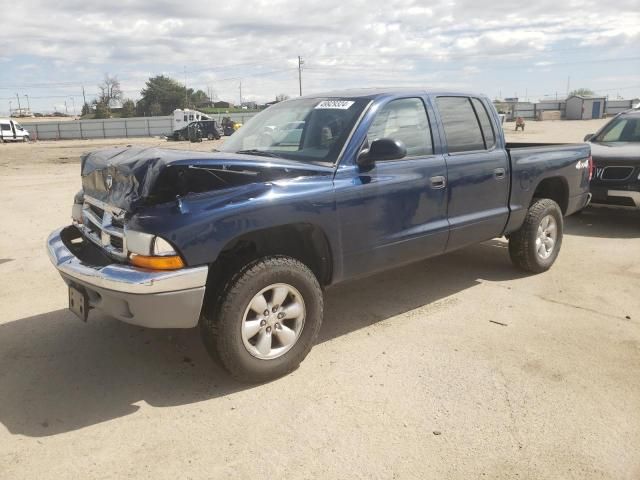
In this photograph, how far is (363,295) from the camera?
16.6 ft

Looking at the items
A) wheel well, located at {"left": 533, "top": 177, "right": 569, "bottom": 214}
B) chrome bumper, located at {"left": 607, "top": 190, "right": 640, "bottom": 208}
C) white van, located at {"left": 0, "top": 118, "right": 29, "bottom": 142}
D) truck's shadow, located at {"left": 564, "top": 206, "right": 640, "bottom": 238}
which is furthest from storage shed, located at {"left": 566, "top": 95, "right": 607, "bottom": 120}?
wheel well, located at {"left": 533, "top": 177, "right": 569, "bottom": 214}

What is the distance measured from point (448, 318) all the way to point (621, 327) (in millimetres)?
1319

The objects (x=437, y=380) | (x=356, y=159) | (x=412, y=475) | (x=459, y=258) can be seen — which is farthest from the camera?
(x=459, y=258)

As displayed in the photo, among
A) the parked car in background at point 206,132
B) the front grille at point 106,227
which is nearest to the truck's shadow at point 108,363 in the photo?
the front grille at point 106,227

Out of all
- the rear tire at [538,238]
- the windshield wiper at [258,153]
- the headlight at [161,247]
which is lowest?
the rear tire at [538,238]

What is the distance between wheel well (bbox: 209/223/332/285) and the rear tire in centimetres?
251

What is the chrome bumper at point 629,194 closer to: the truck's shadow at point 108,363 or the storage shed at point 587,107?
the truck's shadow at point 108,363

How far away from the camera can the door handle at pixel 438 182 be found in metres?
4.23

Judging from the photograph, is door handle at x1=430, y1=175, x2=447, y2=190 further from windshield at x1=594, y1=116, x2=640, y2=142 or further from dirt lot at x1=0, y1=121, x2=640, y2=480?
windshield at x1=594, y1=116, x2=640, y2=142

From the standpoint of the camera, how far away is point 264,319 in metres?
3.37

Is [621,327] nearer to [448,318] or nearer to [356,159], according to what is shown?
[448,318]

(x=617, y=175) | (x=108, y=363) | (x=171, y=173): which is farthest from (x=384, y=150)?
(x=617, y=175)

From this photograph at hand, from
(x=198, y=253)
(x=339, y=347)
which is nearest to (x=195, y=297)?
(x=198, y=253)

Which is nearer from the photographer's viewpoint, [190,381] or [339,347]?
[190,381]
